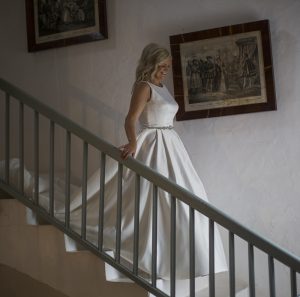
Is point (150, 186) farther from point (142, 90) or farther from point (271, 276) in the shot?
point (271, 276)

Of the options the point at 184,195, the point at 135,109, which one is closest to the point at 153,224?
the point at 184,195

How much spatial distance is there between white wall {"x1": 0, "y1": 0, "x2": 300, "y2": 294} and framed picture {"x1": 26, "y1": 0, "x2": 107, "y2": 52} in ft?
0.21

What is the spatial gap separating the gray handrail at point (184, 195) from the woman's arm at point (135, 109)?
0.16 metres

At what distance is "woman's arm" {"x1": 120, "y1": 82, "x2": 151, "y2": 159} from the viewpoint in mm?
2611

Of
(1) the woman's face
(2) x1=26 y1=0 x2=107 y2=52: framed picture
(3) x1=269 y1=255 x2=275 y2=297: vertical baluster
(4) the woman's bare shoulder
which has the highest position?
(2) x1=26 y1=0 x2=107 y2=52: framed picture

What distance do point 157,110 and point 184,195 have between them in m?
0.72

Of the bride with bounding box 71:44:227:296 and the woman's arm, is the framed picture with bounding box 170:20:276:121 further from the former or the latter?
the woman's arm

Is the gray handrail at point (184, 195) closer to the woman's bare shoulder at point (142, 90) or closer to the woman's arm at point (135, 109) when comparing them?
the woman's arm at point (135, 109)

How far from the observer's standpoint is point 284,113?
314 cm

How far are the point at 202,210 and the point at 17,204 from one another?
42.9 inches

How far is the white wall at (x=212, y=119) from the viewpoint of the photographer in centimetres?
313

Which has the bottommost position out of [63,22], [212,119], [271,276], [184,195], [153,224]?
[271,276]

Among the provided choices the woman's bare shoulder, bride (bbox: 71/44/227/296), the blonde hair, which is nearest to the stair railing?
bride (bbox: 71/44/227/296)

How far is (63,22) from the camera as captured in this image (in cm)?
366
